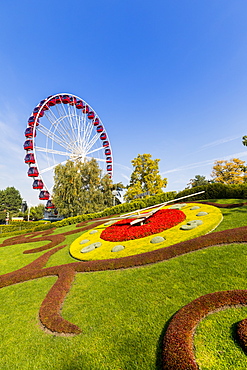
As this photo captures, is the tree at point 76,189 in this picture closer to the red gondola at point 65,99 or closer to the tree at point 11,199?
the red gondola at point 65,99

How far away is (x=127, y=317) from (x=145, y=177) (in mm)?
31776

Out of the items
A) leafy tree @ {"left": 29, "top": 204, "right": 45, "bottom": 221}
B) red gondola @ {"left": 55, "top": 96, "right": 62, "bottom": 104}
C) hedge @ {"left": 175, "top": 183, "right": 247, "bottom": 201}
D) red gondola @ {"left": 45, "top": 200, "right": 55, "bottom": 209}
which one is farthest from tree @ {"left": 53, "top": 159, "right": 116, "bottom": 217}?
leafy tree @ {"left": 29, "top": 204, "right": 45, "bottom": 221}

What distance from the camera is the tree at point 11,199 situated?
81.7 m

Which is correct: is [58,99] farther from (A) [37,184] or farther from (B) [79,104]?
(A) [37,184]

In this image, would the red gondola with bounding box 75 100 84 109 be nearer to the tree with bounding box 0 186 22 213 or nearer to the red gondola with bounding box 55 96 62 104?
the red gondola with bounding box 55 96 62 104

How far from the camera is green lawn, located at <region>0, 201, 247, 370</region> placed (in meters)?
3.54

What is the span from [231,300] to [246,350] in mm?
1061

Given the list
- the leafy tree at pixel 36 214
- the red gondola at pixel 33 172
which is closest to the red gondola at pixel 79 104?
the red gondola at pixel 33 172

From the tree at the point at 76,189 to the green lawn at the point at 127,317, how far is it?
2420 cm

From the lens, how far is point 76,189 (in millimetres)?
31656

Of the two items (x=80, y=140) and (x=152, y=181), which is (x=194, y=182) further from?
(x=80, y=140)

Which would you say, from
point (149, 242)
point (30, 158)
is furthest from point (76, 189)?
point (149, 242)

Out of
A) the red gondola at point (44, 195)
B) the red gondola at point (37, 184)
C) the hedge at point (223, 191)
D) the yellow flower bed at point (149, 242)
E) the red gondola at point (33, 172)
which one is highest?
the red gondola at point (33, 172)

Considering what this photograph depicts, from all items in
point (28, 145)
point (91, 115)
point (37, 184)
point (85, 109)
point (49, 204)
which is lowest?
point (49, 204)
